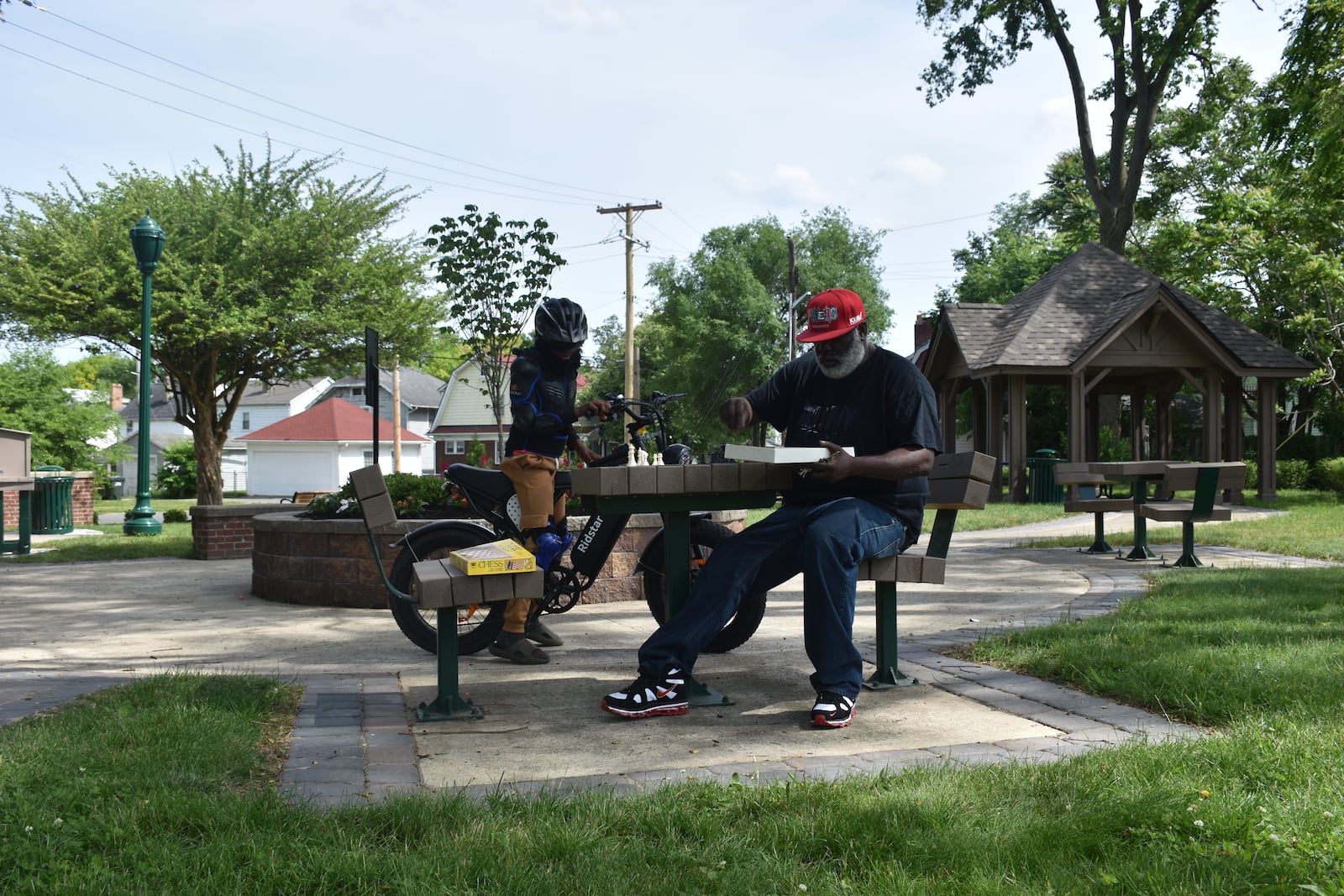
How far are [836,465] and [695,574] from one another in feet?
5.26

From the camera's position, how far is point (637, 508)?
4789 millimetres

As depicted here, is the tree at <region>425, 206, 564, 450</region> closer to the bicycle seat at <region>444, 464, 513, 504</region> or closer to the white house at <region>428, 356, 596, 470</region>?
the bicycle seat at <region>444, 464, 513, 504</region>

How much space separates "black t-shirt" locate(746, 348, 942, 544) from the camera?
14.9ft

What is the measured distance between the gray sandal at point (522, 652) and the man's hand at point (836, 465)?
1982 millimetres

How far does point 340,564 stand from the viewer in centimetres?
806

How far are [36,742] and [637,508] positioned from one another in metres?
2.32

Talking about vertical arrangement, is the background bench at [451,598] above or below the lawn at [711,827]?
above

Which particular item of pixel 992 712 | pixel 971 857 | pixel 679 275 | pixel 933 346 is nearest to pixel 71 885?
pixel 971 857

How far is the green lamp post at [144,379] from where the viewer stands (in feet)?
50.1

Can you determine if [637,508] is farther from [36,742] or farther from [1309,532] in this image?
[1309,532]

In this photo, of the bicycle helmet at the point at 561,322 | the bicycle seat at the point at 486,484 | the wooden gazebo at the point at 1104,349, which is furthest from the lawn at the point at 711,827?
the wooden gazebo at the point at 1104,349

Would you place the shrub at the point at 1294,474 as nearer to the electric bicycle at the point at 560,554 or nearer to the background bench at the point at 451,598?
the electric bicycle at the point at 560,554

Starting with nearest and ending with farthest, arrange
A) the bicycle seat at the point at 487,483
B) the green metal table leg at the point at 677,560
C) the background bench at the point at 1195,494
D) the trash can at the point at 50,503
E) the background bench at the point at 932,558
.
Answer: the background bench at the point at 932,558, the green metal table leg at the point at 677,560, the bicycle seat at the point at 487,483, the background bench at the point at 1195,494, the trash can at the point at 50,503

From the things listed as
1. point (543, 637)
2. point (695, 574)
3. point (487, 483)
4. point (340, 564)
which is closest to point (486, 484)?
point (487, 483)
